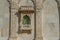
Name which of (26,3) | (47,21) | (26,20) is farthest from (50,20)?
(26,3)

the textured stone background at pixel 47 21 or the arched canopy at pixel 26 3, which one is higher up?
the arched canopy at pixel 26 3

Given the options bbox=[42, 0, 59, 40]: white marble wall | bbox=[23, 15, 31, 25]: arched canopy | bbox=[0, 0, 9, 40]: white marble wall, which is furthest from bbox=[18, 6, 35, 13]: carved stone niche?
bbox=[0, 0, 9, 40]: white marble wall

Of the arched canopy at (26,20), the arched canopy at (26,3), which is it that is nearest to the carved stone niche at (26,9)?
the arched canopy at (26,3)

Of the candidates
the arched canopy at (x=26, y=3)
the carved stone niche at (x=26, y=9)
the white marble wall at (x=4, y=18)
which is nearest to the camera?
the carved stone niche at (x=26, y=9)

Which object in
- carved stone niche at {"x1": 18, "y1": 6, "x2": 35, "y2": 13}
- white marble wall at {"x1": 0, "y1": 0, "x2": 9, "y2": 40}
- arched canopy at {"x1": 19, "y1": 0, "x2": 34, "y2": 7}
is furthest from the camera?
arched canopy at {"x1": 19, "y1": 0, "x2": 34, "y2": 7}

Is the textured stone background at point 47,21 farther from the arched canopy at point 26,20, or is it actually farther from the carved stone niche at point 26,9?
the arched canopy at point 26,20

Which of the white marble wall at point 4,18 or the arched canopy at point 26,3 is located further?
the arched canopy at point 26,3

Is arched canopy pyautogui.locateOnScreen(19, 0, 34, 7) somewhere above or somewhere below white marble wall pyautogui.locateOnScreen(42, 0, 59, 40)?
above

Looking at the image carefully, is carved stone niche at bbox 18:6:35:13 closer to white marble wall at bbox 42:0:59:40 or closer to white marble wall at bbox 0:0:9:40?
white marble wall at bbox 42:0:59:40

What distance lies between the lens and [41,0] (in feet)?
36.4

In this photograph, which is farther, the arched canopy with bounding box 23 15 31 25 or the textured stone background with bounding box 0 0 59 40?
the arched canopy with bounding box 23 15 31 25

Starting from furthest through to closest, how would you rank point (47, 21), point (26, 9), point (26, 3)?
point (26, 3) < point (47, 21) < point (26, 9)

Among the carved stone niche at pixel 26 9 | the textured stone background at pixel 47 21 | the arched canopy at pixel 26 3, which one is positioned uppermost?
the arched canopy at pixel 26 3

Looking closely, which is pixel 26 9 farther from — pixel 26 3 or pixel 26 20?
pixel 26 20
